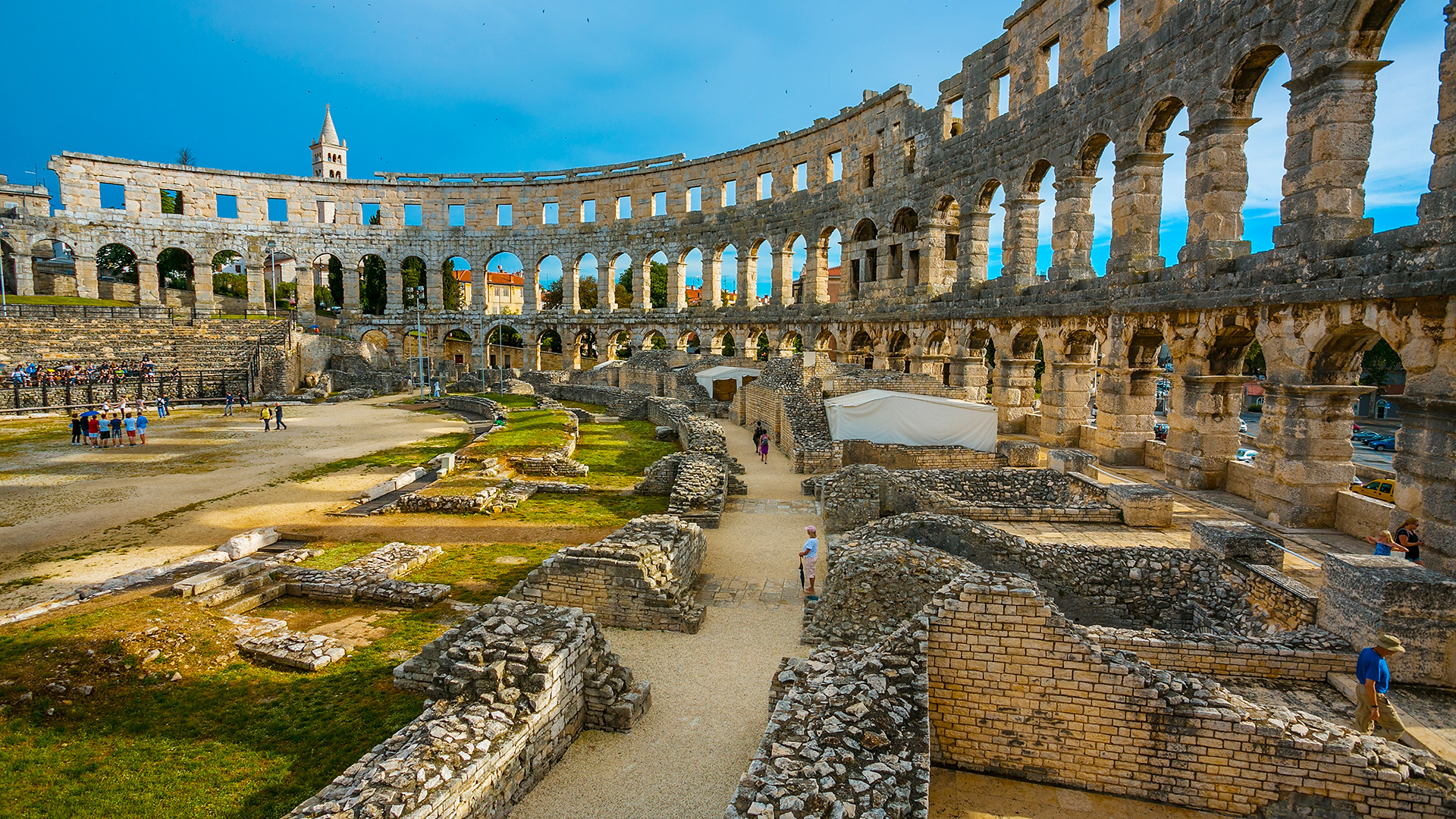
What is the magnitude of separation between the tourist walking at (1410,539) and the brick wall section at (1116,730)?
19.5ft

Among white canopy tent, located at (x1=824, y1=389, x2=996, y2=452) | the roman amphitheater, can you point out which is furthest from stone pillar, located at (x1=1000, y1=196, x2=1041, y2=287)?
white canopy tent, located at (x1=824, y1=389, x2=996, y2=452)

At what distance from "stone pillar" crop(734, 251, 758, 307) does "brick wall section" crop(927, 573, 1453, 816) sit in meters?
34.7

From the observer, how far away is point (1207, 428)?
14336 millimetres

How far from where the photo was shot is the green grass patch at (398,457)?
690 inches

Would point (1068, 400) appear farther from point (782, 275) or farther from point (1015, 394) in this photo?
point (782, 275)

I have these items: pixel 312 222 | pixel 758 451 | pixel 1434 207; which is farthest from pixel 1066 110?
pixel 312 222

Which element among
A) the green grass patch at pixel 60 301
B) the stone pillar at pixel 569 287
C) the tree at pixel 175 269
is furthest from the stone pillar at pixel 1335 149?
the tree at pixel 175 269

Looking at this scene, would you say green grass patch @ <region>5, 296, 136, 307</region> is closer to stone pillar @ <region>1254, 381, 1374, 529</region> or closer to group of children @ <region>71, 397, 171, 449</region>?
group of children @ <region>71, 397, 171, 449</region>

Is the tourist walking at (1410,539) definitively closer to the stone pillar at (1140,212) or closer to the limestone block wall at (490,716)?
the stone pillar at (1140,212)

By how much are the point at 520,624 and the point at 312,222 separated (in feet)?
165

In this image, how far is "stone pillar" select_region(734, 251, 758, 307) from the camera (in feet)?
131

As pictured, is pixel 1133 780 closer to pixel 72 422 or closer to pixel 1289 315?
pixel 1289 315

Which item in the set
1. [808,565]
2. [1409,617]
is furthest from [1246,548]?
[808,565]

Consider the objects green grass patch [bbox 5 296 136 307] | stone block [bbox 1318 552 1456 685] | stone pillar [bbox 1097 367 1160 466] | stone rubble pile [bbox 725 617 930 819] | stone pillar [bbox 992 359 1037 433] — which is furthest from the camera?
green grass patch [bbox 5 296 136 307]
